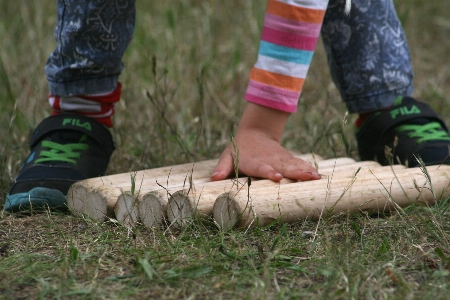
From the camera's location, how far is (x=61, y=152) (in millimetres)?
1729

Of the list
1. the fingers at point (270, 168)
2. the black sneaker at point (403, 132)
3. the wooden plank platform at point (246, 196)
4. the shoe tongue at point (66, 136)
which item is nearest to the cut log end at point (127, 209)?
the wooden plank platform at point (246, 196)

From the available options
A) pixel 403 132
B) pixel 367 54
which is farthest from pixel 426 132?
pixel 367 54

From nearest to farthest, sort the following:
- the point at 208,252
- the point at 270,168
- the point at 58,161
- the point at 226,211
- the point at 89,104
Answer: the point at 208,252, the point at 226,211, the point at 270,168, the point at 58,161, the point at 89,104

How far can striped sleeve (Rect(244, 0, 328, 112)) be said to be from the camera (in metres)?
1.53

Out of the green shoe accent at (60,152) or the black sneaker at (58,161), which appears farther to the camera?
the green shoe accent at (60,152)

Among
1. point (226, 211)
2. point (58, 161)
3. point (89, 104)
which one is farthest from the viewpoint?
point (89, 104)

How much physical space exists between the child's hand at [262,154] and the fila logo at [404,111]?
1.45 feet

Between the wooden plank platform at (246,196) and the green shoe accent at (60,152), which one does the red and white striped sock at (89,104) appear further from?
the wooden plank platform at (246,196)

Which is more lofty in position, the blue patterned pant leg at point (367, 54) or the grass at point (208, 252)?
the blue patterned pant leg at point (367, 54)

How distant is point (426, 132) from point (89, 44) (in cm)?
96

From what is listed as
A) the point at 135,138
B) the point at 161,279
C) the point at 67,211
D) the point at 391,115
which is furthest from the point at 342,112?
the point at 161,279

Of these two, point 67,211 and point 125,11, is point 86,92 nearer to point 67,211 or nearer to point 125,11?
point 125,11

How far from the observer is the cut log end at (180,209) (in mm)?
1368

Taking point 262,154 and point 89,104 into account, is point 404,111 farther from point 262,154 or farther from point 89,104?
point 89,104
